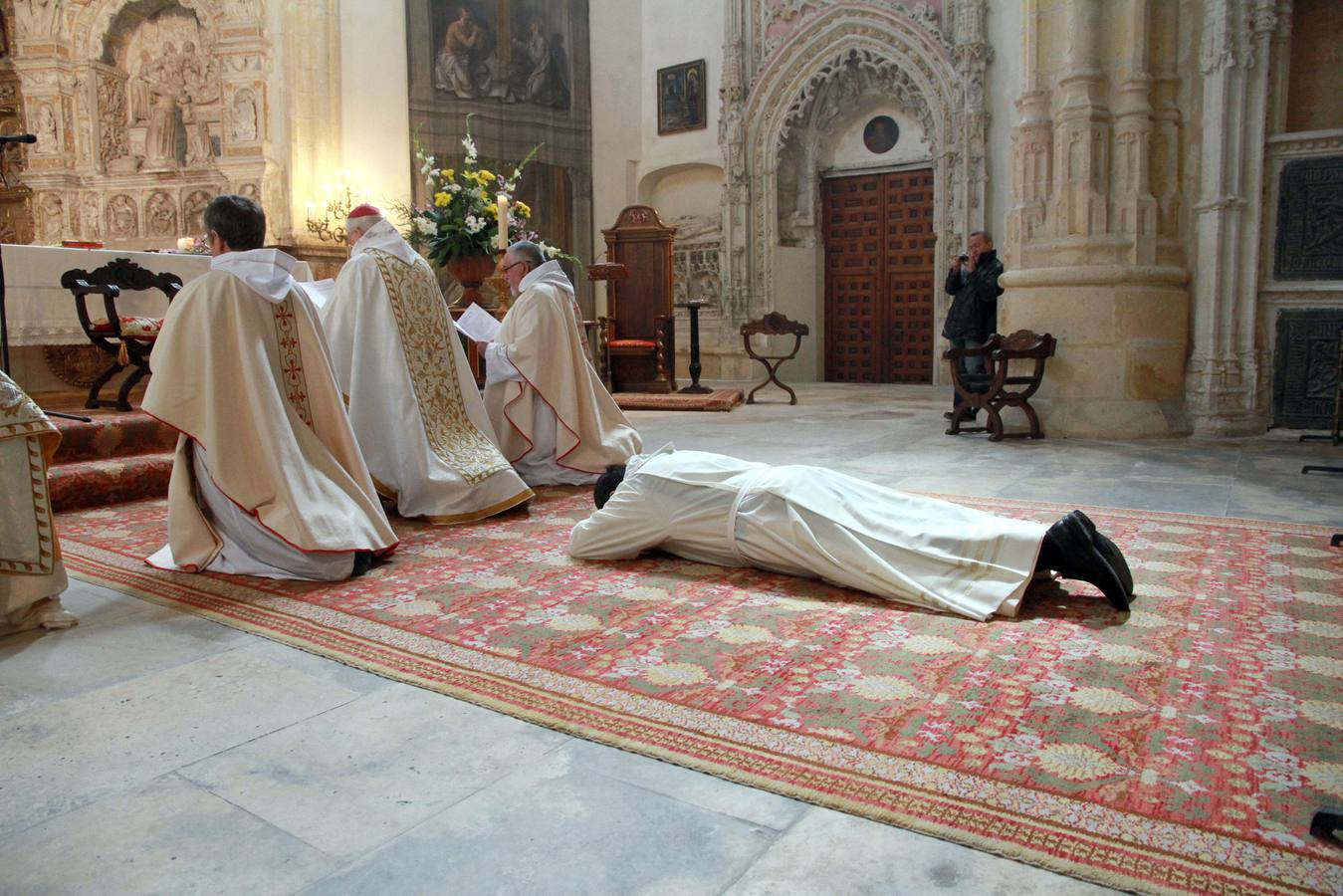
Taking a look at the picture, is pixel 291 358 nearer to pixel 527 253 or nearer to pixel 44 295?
pixel 527 253

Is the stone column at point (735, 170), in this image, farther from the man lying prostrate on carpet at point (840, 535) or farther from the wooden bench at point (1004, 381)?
the man lying prostrate on carpet at point (840, 535)

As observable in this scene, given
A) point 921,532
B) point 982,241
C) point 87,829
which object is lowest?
point 87,829

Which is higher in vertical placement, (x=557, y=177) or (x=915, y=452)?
(x=557, y=177)

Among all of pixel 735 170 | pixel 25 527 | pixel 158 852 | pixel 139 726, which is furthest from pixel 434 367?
pixel 735 170

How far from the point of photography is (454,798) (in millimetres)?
1927

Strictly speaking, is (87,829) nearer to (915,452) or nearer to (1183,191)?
(915,452)

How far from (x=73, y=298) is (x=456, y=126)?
7115 mm

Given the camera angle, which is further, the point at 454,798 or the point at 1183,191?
the point at 1183,191

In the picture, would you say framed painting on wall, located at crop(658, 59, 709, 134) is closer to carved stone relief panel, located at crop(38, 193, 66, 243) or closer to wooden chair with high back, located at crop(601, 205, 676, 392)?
wooden chair with high back, located at crop(601, 205, 676, 392)

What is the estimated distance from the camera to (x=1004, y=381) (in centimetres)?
729

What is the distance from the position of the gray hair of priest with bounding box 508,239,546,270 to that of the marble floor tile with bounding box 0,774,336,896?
422 cm

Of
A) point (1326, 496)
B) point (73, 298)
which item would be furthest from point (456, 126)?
point (1326, 496)

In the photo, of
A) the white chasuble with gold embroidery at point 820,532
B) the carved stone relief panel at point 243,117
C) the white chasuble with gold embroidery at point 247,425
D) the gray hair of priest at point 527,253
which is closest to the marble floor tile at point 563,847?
the white chasuble with gold embroidery at point 820,532

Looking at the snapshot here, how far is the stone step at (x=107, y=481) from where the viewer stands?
495 cm
